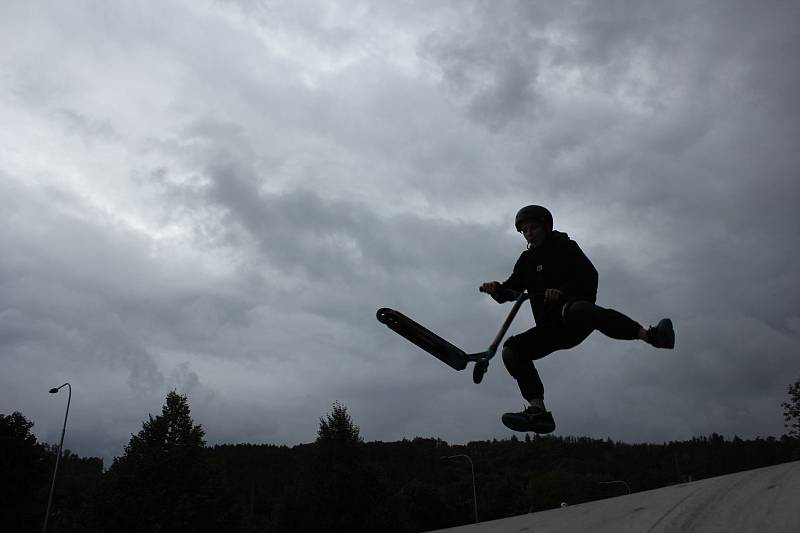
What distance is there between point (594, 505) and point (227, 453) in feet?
563

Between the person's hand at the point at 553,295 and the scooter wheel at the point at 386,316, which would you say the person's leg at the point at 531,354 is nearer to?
the person's hand at the point at 553,295

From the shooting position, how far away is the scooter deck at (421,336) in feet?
19.6

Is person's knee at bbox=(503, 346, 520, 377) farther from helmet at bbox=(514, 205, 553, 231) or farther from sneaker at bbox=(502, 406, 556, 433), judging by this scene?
helmet at bbox=(514, 205, 553, 231)

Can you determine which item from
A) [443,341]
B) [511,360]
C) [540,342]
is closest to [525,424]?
[511,360]

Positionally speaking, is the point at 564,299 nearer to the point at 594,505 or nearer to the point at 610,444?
the point at 594,505

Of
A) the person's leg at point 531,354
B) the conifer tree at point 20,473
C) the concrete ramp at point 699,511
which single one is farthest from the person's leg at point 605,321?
the conifer tree at point 20,473

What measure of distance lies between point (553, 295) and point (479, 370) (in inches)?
44.8

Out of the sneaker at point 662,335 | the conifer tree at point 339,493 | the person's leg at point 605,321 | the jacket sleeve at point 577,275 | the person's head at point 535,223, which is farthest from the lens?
the conifer tree at point 339,493

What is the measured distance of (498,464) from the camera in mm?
154250

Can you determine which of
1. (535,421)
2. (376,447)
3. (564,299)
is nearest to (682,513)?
(535,421)

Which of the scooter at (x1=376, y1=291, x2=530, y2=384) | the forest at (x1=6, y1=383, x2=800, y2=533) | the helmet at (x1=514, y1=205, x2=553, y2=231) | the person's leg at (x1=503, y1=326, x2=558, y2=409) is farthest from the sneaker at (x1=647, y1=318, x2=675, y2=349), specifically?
the forest at (x1=6, y1=383, x2=800, y2=533)

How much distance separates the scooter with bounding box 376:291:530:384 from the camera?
5973mm

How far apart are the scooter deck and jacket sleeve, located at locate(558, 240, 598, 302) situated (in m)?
1.28

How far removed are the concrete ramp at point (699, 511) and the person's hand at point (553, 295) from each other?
6.65 feet
